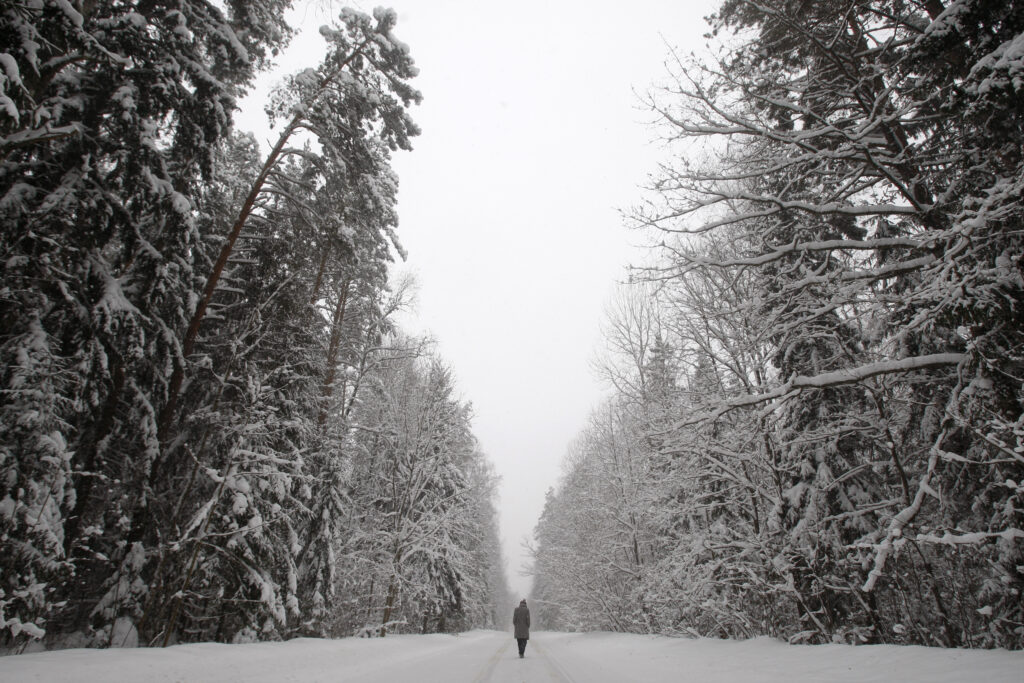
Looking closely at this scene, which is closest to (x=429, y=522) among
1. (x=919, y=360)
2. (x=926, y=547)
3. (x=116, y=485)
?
(x=116, y=485)

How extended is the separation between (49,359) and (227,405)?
3.67m

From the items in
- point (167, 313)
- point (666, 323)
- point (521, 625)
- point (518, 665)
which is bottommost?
point (518, 665)

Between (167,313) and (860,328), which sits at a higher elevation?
(167,313)

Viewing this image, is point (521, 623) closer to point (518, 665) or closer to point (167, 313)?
point (518, 665)

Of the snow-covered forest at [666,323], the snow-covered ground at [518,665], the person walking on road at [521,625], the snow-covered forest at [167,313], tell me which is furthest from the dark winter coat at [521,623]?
the snow-covered forest at [167,313]

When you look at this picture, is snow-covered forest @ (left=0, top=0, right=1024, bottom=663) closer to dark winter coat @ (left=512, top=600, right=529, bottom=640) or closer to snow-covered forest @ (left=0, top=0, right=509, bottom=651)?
snow-covered forest @ (left=0, top=0, right=509, bottom=651)

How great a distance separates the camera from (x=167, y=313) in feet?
29.3

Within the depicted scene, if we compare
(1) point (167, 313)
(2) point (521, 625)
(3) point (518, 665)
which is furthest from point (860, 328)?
(1) point (167, 313)

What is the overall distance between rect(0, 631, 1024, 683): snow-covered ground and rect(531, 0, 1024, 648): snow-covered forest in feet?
3.01

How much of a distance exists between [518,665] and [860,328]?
9915 mm

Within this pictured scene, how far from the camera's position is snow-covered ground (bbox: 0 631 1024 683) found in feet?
15.1

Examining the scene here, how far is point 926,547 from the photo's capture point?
7637 millimetres

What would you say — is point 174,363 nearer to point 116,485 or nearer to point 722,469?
point 116,485

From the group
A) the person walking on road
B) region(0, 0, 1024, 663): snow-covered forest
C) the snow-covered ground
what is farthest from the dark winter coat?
region(0, 0, 1024, 663): snow-covered forest
